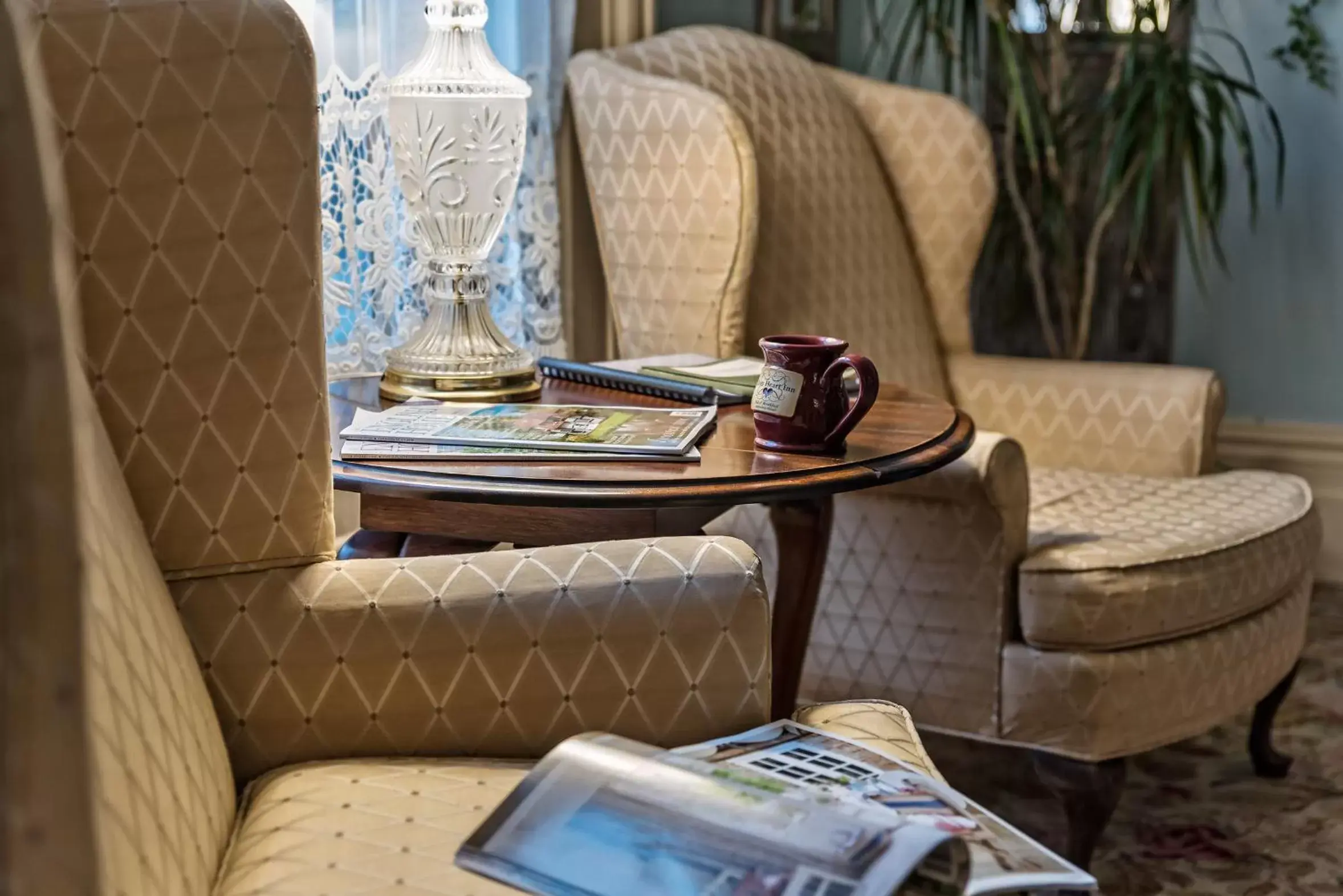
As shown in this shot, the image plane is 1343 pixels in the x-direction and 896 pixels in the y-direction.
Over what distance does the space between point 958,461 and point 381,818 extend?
919mm

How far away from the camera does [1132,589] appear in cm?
166

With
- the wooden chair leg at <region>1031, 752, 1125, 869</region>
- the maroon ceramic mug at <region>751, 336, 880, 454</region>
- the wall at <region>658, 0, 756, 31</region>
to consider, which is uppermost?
the wall at <region>658, 0, 756, 31</region>

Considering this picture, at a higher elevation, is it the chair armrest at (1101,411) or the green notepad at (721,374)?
the green notepad at (721,374)

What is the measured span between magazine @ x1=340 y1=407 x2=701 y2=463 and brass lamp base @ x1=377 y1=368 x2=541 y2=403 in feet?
0.84

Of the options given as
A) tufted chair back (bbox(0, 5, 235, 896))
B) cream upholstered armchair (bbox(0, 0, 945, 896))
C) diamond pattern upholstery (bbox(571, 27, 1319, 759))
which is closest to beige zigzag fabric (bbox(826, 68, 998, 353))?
diamond pattern upholstery (bbox(571, 27, 1319, 759))

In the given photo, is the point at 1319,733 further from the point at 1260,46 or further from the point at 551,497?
the point at 551,497

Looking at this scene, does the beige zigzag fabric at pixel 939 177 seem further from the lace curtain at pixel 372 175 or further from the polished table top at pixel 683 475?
the polished table top at pixel 683 475

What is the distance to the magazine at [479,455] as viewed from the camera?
1262 mm

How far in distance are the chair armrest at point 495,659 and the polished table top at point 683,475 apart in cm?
11

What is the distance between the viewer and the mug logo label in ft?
4.29

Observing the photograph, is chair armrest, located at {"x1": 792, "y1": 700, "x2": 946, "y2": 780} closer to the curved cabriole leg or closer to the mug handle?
the mug handle

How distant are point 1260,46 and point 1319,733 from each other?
56.1 inches

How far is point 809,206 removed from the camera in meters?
2.17

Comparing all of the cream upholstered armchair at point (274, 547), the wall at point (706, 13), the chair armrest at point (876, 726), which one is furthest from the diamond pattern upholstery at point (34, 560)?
the wall at point (706, 13)
